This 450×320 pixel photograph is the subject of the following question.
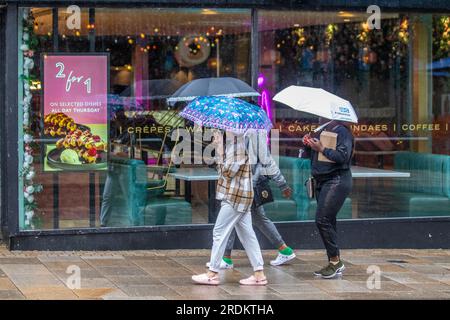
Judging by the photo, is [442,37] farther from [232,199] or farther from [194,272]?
[194,272]

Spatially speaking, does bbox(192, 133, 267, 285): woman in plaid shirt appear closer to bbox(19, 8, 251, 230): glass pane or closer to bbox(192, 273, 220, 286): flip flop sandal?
bbox(192, 273, 220, 286): flip flop sandal

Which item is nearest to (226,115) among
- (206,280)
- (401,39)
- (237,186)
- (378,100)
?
(237,186)

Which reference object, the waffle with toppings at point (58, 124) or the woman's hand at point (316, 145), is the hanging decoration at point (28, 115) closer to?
the waffle with toppings at point (58, 124)

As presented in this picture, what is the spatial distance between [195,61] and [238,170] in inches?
109

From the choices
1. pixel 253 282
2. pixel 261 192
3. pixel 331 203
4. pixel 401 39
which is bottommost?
pixel 253 282

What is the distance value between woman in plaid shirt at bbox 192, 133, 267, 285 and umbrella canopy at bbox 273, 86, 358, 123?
0.96 metres

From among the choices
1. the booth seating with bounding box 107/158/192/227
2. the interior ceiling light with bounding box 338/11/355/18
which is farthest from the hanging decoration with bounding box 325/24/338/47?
the booth seating with bounding box 107/158/192/227

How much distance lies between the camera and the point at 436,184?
40.7 ft

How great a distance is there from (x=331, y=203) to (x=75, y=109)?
3445 mm

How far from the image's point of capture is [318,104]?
382 inches

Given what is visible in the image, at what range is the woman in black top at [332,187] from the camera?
966cm

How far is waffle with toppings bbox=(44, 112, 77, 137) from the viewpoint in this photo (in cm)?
1105
